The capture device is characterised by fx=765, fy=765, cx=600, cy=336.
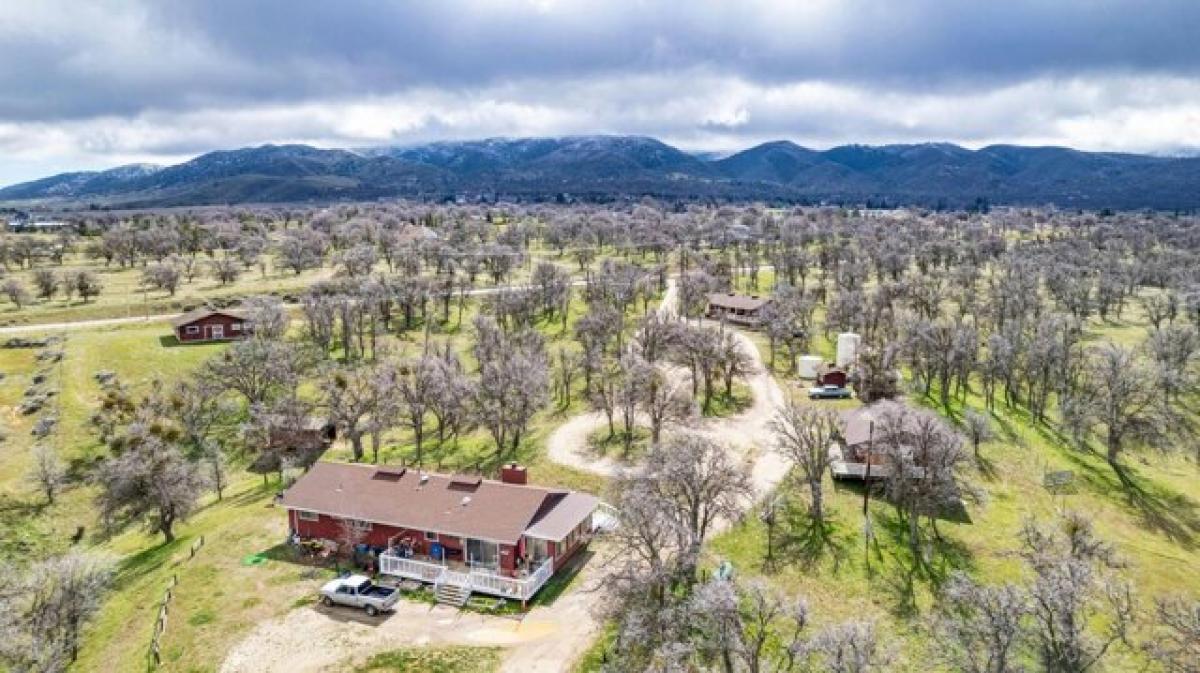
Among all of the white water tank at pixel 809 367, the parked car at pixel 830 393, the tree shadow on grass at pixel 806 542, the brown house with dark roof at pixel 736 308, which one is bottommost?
the tree shadow on grass at pixel 806 542

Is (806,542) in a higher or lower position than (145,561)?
higher

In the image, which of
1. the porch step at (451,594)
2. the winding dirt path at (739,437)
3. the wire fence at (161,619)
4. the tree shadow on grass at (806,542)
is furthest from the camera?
the winding dirt path at (739,437)

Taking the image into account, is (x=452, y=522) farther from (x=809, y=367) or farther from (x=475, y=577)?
(x=809, y=367)

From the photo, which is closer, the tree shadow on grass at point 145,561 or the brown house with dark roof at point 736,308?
the tree shadow on grass at point 145,561

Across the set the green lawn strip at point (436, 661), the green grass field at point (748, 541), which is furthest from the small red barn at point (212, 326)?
the green lawn strip at point (436, 661)

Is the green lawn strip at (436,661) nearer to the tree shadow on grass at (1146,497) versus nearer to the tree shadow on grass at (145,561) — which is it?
the tree shadow on grass at (145,561)

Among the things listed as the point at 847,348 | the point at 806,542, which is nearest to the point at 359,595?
the point at 806,542

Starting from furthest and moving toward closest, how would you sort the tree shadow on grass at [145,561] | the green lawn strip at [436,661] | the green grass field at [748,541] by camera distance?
the tree shadow on grass at [145,561]
the green grass field at [748,541]
the green lawn strip at [436,661]
